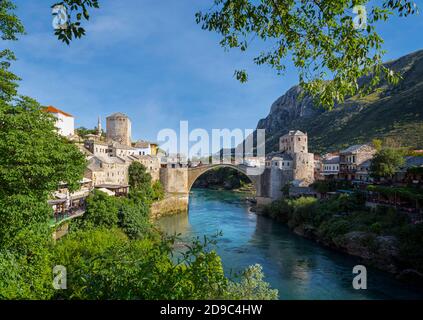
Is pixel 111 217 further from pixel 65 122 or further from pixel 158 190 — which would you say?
pixel 65 122

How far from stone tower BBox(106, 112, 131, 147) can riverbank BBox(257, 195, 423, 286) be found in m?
29.6

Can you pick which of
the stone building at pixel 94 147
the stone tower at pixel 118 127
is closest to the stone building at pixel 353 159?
the stone building at pixel 94 147

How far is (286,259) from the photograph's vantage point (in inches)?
810

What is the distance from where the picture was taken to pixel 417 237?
17891mm

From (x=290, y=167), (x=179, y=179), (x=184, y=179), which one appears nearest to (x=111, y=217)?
(x=179, y=179)

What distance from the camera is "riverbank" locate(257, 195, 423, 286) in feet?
57.1

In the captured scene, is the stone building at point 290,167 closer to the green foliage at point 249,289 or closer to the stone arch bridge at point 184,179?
the stone arch bridge at point 184,179

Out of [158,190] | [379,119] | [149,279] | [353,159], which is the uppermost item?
[379,119]

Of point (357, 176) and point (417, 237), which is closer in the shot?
point (417, 237)

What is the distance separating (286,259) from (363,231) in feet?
19.6

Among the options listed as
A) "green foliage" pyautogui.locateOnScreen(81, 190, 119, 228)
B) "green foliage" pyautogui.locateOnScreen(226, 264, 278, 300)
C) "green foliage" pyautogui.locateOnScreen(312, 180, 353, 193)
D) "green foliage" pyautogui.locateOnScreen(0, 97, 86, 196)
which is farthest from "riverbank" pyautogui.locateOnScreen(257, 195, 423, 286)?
"green foliage" pyautogui.locateOnScreen(0, 97, 86, 196)
